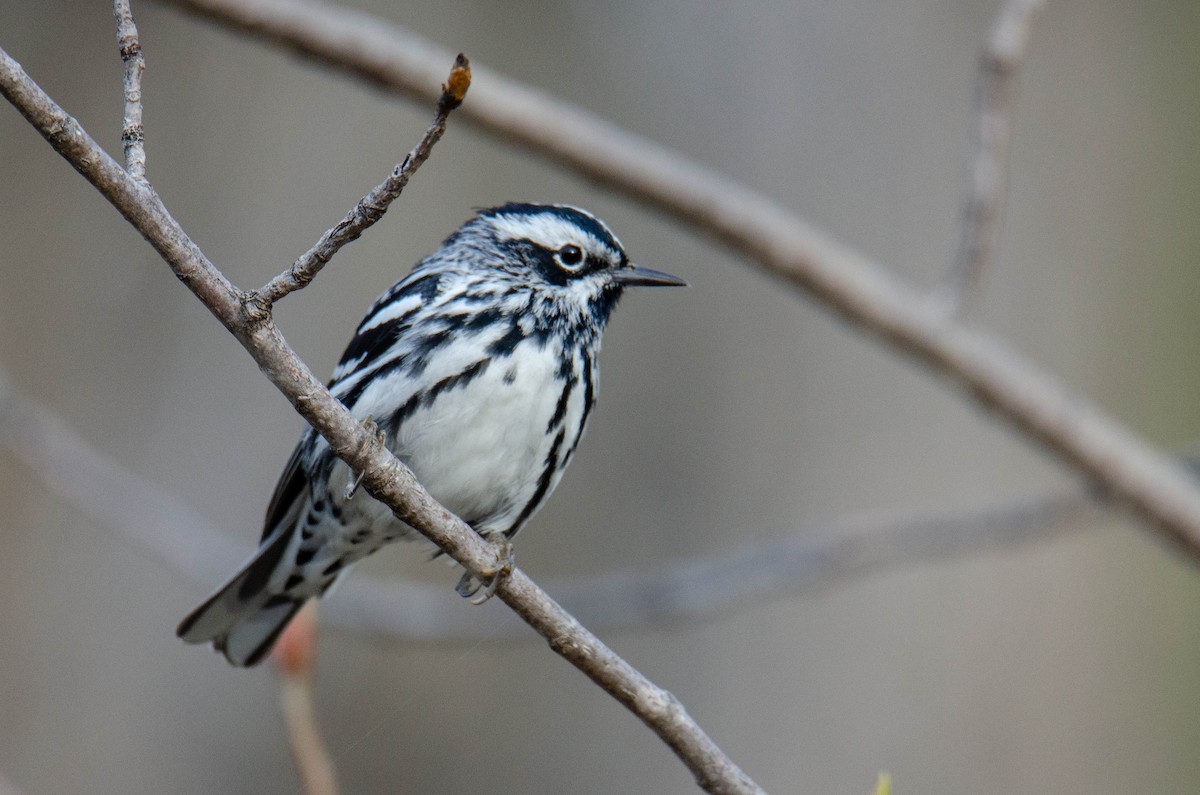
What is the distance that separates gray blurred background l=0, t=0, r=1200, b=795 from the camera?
5531 mm

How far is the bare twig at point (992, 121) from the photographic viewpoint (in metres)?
4.03

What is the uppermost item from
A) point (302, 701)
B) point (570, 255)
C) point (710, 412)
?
point (710, 412)

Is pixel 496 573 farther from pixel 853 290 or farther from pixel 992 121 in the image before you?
pixel 992 121

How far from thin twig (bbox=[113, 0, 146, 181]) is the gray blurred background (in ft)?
11.8

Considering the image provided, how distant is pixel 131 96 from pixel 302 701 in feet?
3.80

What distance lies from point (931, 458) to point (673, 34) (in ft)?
8.48

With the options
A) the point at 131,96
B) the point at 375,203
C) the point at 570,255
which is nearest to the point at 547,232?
the point at 570,255

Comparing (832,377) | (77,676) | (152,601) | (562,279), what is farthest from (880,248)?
(77,676)

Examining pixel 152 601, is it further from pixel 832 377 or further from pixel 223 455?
pixel 832 377

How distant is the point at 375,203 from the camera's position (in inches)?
73.4

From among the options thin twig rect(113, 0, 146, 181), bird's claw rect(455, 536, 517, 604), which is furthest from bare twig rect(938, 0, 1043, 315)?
thin twig rect(113, 0, 146, 181)

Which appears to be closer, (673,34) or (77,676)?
(77,676)

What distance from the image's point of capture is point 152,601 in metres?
5.69

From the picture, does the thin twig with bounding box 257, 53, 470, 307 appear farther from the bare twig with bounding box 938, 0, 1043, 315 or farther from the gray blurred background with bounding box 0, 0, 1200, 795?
the gray blurred background with bounding box 0, 0, 1200, 795
